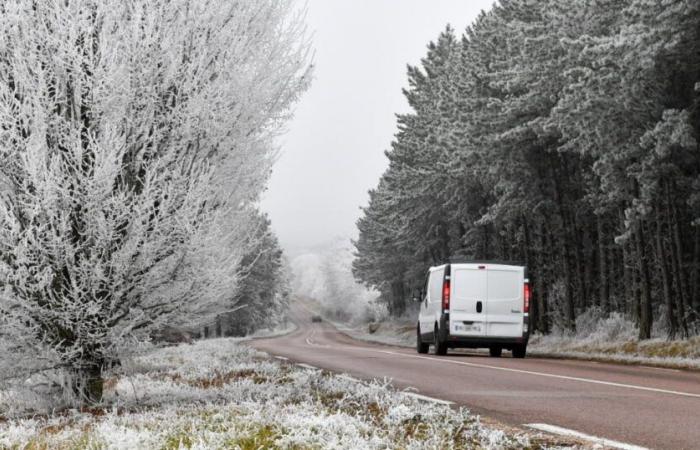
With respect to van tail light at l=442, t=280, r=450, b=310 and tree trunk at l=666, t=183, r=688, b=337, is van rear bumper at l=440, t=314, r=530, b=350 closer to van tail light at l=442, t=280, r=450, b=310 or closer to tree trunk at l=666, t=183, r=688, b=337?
van tail light at l=442, t=280, r=450, b=310

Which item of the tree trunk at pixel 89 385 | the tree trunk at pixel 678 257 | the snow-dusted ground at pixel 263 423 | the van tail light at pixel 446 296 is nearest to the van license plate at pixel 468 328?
the van tail light at pixel 446 296

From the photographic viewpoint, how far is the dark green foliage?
18.8 metres

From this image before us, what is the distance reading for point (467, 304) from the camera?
62.3 ft

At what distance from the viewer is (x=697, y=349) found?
55.3ft

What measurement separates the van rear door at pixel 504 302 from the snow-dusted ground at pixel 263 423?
9.99 meters

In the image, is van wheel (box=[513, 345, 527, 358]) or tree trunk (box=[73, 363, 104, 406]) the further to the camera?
van wheel (box=[513, 345, 527, 358])

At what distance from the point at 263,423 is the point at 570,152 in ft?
74.9

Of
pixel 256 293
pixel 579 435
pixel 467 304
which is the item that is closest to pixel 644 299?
pixel 467 304

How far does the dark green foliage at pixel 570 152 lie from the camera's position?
18.8m

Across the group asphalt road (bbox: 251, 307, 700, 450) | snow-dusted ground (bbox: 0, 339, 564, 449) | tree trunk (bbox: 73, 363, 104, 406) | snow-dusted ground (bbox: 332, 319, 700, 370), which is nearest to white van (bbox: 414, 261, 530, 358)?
snow-dusted ground (bbox: 332, 319, 700, 370)

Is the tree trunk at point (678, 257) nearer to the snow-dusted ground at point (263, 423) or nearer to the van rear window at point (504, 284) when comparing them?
the van rear window at point (504, 284)

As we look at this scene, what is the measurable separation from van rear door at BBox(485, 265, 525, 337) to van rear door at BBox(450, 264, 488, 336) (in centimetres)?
17

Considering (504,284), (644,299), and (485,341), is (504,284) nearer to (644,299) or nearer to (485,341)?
(485,341)

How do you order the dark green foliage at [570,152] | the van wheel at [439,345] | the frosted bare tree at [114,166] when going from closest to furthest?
the frosted bare tree at [114,166] → the dark green foliage at [570,152] → the van wheel at [439,345]
